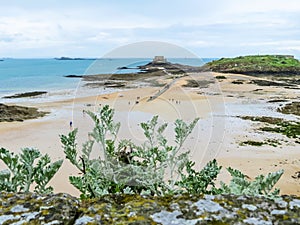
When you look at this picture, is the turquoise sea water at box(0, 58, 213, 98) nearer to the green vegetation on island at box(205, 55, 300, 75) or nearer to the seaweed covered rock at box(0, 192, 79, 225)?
the seaweed covered rock at box(0, 192, 79, 225)

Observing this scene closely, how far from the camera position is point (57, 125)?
24656 millimetres

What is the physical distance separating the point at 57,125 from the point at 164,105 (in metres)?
8.19

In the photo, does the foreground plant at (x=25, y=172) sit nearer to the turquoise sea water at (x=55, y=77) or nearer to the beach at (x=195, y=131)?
the beach at (x=195, y=131)

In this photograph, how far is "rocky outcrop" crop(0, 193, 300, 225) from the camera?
154cm

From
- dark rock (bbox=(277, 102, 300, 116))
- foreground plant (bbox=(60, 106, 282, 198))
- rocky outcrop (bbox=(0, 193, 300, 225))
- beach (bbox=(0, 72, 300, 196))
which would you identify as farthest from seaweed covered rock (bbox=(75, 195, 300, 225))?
dark rock (bbox=(277, 102, 300, 116))

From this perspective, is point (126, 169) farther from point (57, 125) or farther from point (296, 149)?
point (57, 125)

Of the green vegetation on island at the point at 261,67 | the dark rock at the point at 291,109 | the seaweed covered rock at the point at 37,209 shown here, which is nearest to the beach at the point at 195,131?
the dark rock at the point at 291,109

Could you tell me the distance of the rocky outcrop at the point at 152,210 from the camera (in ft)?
5.05

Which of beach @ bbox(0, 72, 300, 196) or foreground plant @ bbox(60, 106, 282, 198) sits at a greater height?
foreground plant @ bbox(60, 106, 282, 198)

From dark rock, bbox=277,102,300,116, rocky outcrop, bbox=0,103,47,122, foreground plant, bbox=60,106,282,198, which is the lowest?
dark rock, bbox=277,102,300,116

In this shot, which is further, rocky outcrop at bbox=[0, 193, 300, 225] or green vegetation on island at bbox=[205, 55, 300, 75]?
green vegetation on island at bbox=[205, 55, 300, 75]

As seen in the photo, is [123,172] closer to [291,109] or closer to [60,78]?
[291,109]

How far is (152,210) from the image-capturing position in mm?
1612

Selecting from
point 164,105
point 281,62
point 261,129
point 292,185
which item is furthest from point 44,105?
point 281,62
